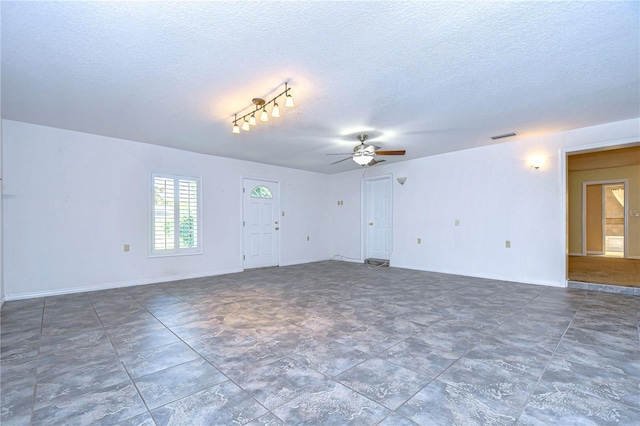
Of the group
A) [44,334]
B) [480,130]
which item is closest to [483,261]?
[480,130]

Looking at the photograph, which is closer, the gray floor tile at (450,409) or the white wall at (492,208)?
the gray floor tile at (450,409)

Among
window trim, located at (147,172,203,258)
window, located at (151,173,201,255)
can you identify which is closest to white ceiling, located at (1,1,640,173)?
window trim, located at (147,172,203,258)

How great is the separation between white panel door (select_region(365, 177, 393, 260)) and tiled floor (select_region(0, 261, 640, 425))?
10.3ft

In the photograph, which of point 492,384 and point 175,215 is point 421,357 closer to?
point 492,384

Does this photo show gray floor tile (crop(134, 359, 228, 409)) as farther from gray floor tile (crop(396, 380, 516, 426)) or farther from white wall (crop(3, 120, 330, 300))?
white wall (crop(3, 120, 330, 300))

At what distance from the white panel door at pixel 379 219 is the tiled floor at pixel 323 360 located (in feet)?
10.3

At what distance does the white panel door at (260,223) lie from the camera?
259 inches

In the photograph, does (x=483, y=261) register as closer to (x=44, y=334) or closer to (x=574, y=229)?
(x=574, y=229)

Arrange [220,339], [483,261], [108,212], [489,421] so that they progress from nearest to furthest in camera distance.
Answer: [489,421], [220,339], [108,212], [483,261]

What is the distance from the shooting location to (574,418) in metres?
1.59

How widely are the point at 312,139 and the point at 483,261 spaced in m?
3.91

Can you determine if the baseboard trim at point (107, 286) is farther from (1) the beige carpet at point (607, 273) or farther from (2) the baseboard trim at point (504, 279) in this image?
(1) the beige carpet at point (607, 273)

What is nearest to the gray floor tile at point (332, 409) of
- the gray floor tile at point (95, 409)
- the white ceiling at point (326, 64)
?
the gray floor tile at point (95, 409)

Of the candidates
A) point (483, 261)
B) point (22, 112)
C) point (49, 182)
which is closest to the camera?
point (22, 112)
